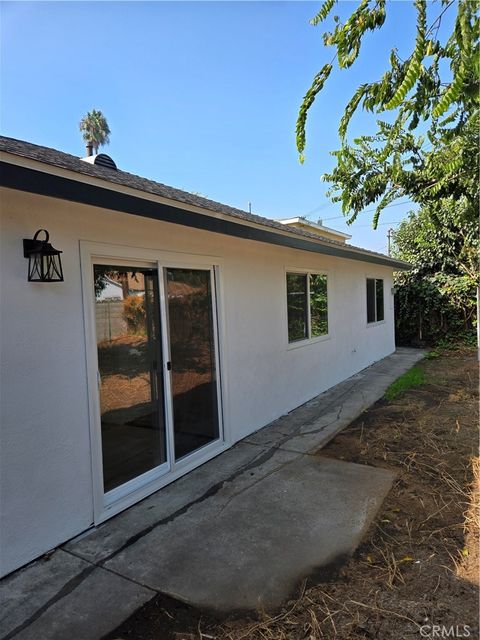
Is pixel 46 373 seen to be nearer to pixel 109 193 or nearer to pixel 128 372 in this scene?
pixel 128 372

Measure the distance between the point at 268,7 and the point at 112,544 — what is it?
4282 millimetres

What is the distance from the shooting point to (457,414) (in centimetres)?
593

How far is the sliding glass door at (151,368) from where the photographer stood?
351cm

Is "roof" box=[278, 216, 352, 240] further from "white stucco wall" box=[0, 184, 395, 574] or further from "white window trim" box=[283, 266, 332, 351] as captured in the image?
"white stucco wall" box=[0, 184, 395, 574]

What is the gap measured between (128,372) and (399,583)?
263 centimetres

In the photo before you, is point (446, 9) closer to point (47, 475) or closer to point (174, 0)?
point (174, 0)

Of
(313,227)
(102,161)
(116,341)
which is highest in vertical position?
(313,227)

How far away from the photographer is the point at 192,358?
444cm

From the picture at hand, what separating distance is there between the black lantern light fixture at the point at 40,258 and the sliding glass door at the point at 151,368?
1.68 ft

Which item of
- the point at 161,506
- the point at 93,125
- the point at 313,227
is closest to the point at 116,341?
the point at 161,506

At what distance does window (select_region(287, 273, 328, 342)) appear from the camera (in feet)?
21.9

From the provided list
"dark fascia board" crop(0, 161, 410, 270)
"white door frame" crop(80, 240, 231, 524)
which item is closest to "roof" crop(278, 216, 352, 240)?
"dark fascia board" crop(0, 161, 410, 270)

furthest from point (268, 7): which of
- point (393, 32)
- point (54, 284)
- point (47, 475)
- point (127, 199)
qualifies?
point (47, 475)

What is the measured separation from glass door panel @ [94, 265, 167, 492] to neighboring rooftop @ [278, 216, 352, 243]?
30.3 feet
